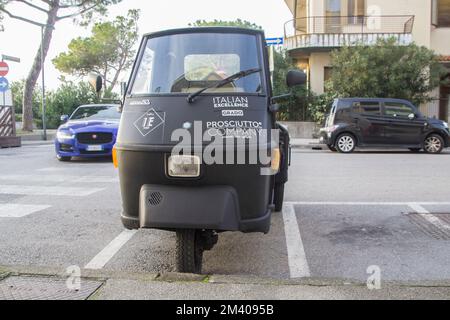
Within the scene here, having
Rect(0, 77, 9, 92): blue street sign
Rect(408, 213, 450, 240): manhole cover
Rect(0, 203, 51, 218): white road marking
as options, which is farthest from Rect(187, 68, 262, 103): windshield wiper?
Rect(0, 77, 9, 92): blue street sign

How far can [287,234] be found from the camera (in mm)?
5543

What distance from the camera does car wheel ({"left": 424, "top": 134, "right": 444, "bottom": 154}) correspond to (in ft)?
51.1

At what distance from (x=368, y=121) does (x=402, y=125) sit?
1077 millimetres

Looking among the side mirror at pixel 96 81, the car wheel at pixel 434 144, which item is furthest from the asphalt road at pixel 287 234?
the car wheel at pixel 434 144

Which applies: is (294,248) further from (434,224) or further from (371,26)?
(371,26)

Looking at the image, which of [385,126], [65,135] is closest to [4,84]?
[65,135]

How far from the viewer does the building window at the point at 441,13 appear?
2436 centimetres

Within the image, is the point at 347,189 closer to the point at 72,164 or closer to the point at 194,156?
the point at 194,156

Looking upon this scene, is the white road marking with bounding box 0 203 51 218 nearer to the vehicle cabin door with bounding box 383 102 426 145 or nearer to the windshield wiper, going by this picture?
the windshield wiper

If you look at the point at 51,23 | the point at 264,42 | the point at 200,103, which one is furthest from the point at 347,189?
the point at 51,23

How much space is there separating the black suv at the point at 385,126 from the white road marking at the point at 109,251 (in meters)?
11.4

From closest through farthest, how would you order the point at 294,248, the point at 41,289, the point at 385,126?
the point at 41,289 < the point at 294,248 < the point at 385,126

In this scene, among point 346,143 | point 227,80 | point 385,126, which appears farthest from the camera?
point 346,143

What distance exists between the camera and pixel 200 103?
4.09 m
